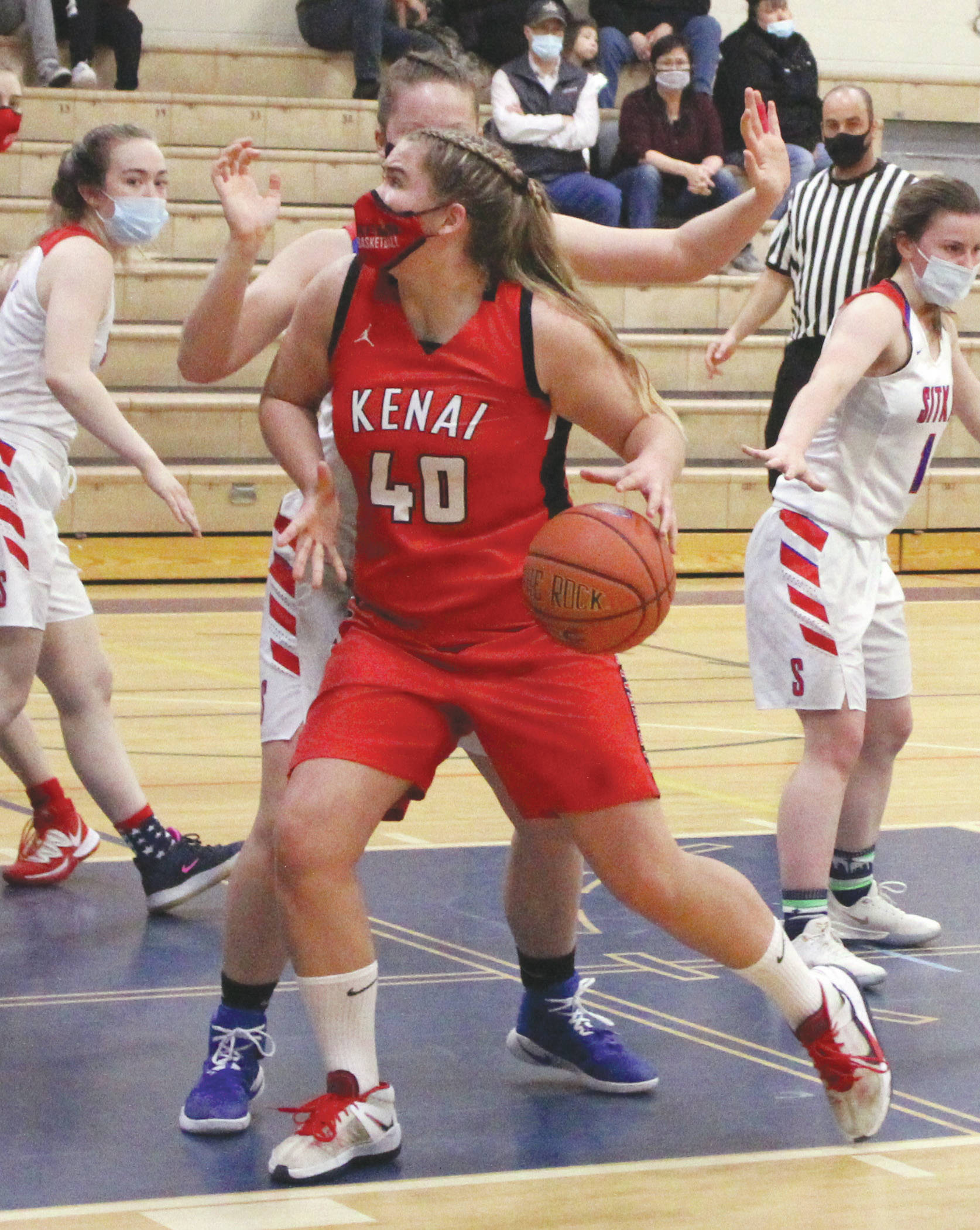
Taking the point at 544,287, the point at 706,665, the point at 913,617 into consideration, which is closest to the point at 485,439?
the point at 544,287

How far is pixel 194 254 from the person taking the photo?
11.1m

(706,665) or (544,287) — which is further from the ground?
(544,287)

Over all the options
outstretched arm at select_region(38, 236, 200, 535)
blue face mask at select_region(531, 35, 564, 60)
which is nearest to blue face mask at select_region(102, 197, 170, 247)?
outstretched arm at select_region(38, 236, 200, 535)

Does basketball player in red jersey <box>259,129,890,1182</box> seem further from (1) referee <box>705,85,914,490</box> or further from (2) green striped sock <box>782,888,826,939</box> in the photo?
(1) referee <box>705,85,914,490</box>

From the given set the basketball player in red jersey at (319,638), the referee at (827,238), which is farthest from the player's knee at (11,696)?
the referee at (827,238)

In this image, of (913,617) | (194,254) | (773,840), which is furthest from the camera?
(194,254)

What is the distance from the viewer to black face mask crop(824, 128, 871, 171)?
19.6 ft

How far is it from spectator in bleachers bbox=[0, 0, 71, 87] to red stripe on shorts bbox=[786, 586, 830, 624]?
888 cm

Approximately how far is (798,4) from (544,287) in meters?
11.6

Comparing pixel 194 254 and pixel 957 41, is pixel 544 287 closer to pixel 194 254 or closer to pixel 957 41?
pixel 194 254

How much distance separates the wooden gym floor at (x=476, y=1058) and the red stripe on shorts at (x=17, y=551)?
2.52ft

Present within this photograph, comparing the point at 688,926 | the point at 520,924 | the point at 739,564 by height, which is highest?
the point at 688,926

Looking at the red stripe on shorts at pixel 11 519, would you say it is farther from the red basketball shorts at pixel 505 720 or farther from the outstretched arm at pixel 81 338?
the red basketball shorts at pixel 505 720

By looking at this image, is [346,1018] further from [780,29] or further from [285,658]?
[780,29]
